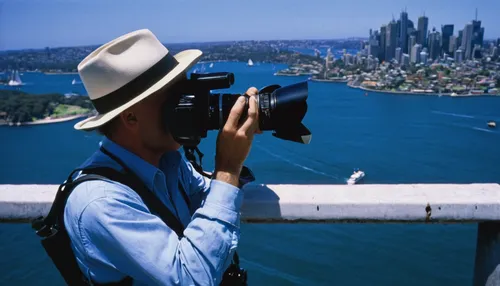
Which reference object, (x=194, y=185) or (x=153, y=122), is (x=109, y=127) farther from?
(x=194, y=185)

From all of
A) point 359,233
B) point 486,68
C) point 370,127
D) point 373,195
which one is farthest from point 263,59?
point 373,195

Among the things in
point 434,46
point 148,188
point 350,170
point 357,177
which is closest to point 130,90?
point 148,188

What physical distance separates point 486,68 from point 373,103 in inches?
792

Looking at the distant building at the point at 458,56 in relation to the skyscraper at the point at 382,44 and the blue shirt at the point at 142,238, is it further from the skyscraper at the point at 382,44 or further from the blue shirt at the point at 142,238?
the blue shirt at the point at 142,238

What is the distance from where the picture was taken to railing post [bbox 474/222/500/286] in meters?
0.71

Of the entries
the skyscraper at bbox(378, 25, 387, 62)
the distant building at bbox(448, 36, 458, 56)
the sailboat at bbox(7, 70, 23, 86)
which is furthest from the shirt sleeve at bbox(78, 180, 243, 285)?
the distant building at bbox(448, 36, 458, 56)

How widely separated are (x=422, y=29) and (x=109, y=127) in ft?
197

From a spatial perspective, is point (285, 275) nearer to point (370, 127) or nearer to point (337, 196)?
point (337, 196)

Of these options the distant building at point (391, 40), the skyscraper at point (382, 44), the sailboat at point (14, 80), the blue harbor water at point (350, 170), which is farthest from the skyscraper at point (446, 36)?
the sailboat at point (14, 80)

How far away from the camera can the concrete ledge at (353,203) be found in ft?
2.27

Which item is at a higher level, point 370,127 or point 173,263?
point 173,263

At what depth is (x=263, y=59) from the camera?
5475cm

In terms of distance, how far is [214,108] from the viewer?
2.00 feet

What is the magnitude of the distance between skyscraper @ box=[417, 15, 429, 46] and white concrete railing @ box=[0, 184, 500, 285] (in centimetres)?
5859
